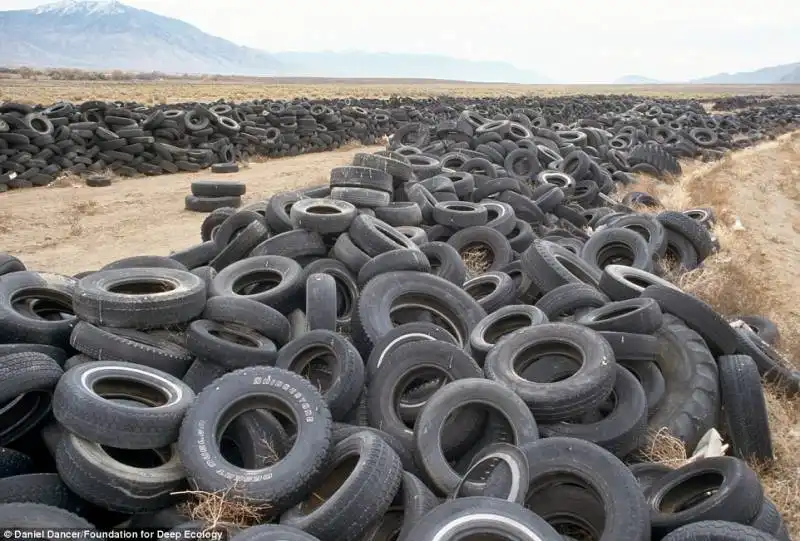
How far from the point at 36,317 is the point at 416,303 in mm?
3770

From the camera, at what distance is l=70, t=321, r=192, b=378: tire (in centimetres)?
518

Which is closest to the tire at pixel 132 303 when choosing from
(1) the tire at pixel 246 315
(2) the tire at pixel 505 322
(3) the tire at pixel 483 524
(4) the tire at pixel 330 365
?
(1) the tire at pixel 246 315

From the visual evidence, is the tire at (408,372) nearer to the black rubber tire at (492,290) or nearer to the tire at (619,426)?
the tire at (619,426)

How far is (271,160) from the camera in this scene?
22.4 metres

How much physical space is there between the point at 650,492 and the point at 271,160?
1969cm

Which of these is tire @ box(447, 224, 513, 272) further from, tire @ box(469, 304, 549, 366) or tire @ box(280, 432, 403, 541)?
tire @ box(280, 432, 403, 541)

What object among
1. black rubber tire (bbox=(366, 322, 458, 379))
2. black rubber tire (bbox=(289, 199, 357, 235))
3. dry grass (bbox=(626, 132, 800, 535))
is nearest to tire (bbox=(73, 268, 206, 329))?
black rubber tire (bbox=(366, 322, 458, 379))

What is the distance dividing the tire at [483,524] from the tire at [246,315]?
2938 mm

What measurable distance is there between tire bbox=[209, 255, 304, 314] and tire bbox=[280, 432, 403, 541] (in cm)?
276

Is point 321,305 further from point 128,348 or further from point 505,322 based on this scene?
point 505,322

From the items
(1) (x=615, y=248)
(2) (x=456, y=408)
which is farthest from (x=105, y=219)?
(2) (x=456, y=408)

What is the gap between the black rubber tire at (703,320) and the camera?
6.29m

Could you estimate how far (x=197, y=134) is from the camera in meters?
20.4

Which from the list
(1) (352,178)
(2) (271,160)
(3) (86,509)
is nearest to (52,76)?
(2) (271,160)
